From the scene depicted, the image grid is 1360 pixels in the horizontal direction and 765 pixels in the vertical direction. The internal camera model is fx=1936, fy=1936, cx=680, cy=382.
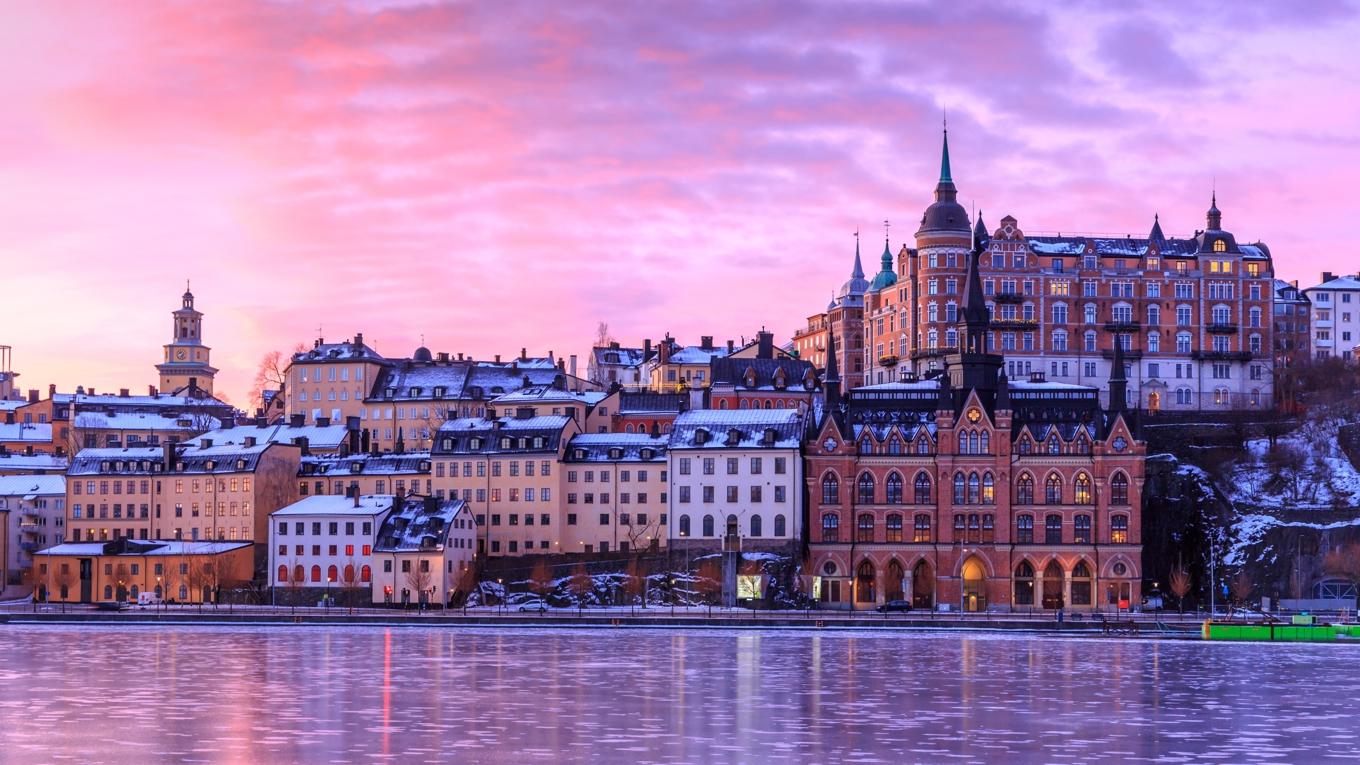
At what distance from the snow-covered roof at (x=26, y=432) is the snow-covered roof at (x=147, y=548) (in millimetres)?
53839

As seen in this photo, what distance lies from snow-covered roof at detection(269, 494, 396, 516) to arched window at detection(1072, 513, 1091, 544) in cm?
4730

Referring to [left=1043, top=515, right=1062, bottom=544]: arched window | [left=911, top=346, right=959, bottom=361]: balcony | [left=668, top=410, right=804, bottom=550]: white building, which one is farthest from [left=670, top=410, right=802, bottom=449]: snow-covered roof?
[left=911, top=346, right=959, bottom=361]: balcony

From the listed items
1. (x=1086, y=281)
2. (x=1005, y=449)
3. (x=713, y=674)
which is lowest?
(x=713, y=674)

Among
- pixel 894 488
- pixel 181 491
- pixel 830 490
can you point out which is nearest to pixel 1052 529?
pixel 894 488

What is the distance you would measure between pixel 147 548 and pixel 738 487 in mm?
43579

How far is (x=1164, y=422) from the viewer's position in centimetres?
14512

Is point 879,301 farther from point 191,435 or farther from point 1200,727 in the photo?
point 1200,727

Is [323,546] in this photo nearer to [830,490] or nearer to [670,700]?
[830,490]

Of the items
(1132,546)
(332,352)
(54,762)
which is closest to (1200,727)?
(54,762)

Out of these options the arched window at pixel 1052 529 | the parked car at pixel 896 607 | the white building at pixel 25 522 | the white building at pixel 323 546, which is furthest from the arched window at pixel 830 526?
the white building at pixel 25 522

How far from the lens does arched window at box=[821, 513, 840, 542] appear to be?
13175 centimetres

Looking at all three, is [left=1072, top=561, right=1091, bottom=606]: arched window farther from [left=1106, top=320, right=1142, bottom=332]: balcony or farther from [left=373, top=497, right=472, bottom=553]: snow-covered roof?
[left=373, top=497, right=472, bottom=553]: snow-covered roof

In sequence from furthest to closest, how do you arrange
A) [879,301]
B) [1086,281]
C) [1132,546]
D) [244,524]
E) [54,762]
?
[879,301], [1086,281], [244,524], [1132,546], [54,762]

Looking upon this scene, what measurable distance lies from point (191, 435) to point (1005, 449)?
91828mm
